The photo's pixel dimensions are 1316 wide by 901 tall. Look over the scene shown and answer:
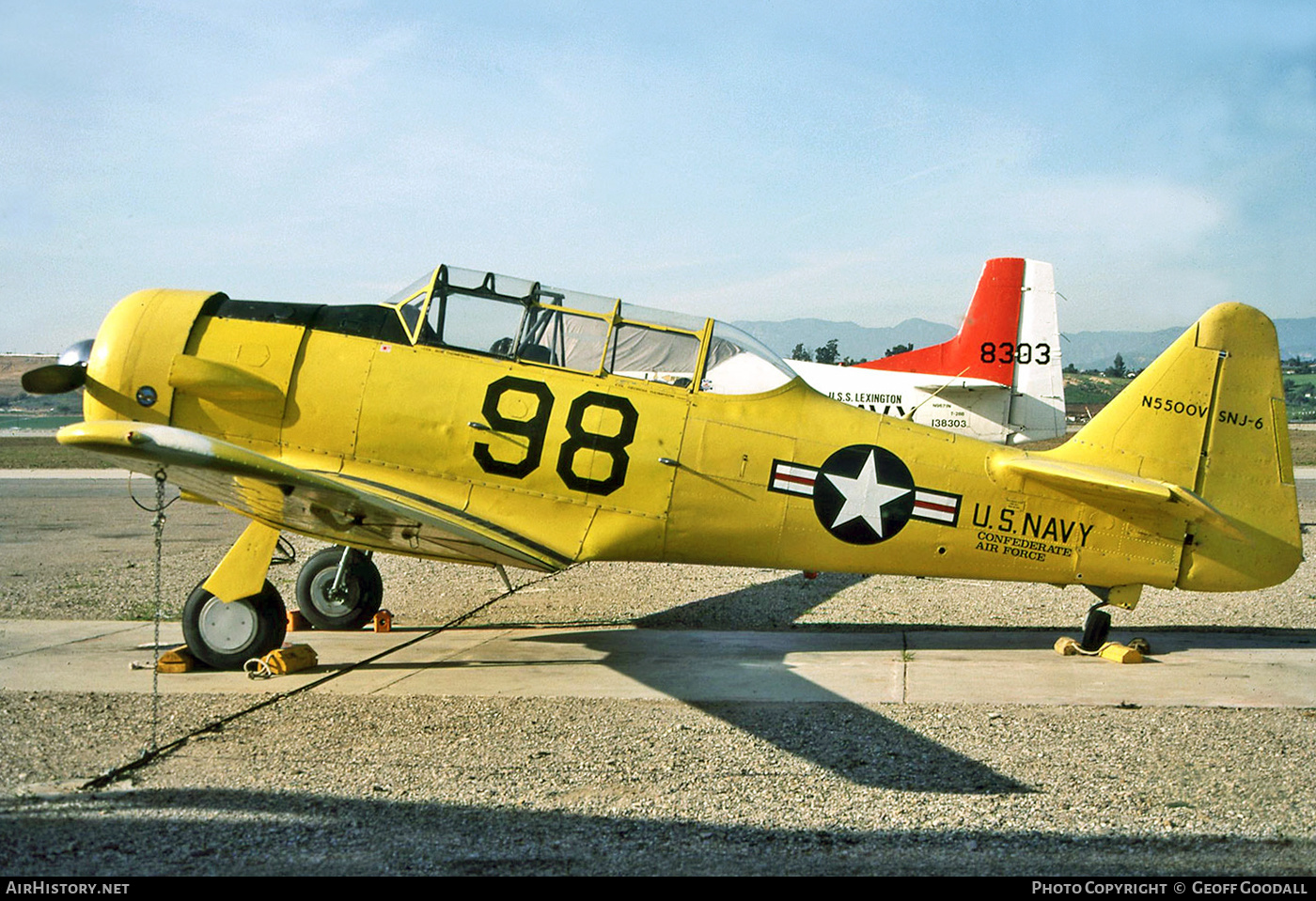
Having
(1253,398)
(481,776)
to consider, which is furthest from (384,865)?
(1253,398)

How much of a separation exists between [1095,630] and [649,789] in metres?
4.17

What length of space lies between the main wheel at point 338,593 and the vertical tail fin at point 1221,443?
5.31 m

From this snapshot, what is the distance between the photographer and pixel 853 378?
15336 mm

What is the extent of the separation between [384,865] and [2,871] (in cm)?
127

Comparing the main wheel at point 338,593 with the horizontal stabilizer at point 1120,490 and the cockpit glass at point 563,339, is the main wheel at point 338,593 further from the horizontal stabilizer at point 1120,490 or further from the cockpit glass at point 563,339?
the horizontal stabilizer at point 1120,490

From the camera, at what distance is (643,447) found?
22.5 feet

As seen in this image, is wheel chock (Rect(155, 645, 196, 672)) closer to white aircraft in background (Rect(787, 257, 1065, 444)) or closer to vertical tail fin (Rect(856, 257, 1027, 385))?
white aircraft in background (Rect(787, 257, 1065, 444))

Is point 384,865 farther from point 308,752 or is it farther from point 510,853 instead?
point 308,752

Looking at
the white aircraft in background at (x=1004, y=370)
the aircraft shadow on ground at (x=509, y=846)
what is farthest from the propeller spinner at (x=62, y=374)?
the white aircraft in background at (x=1004, y=370)

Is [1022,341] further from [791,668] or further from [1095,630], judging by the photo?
[791,668]

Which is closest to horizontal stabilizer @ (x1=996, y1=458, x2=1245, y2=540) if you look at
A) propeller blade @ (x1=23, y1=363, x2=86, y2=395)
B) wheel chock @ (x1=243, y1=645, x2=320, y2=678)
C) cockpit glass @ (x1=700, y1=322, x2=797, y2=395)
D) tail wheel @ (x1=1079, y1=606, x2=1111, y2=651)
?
tail wheel @ (x1=1079, y1=606, x2=1111, y2=651)

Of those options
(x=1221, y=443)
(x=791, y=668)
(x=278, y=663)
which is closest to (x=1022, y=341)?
(x=1221, y=443)

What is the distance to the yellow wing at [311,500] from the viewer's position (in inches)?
176

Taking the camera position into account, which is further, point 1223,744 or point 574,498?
point 574,498
